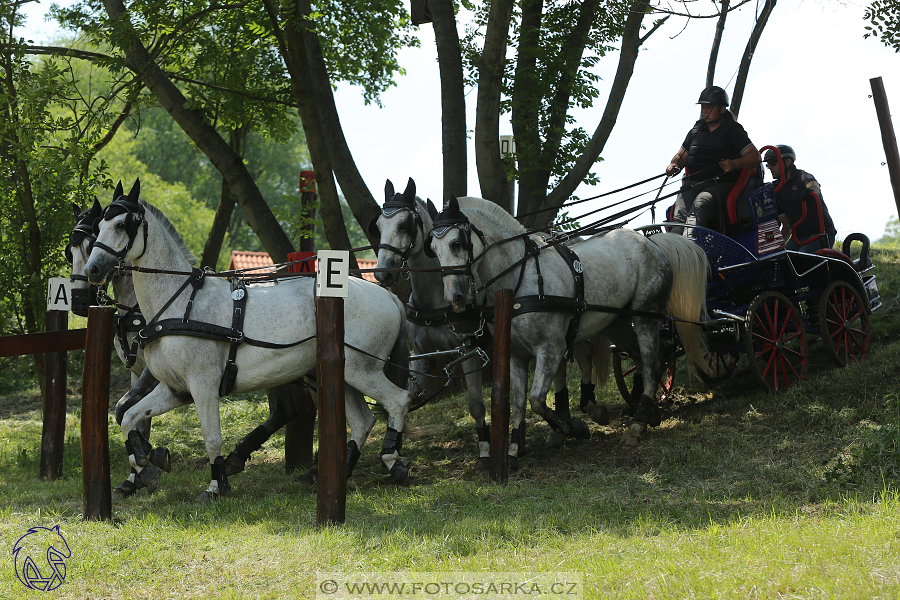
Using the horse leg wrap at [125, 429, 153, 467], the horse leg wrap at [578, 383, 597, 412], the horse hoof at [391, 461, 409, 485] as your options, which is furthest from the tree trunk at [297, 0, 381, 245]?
the horse leg wrap at [125, 429, 153, 467]

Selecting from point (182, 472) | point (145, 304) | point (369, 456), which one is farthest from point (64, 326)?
point (369, 456)

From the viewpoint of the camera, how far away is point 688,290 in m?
7.84

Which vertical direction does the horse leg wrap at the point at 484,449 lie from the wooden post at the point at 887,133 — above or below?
below

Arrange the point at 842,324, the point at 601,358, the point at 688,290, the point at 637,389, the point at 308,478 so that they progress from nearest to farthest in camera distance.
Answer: the point at 308,478, the point at 688,290, the point at 842,324, the point at 601,358, the point at 637,389

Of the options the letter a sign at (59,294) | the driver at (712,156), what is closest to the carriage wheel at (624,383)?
the driver at (712,156)

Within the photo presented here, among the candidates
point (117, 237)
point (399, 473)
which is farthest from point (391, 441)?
point (117, 237)

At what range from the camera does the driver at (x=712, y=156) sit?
331 inches

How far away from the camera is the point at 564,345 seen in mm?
7113

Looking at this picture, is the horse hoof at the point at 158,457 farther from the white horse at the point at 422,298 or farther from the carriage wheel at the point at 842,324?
the carriage wheel at the point at 842,324

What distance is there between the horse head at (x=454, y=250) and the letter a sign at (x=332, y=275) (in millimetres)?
1461

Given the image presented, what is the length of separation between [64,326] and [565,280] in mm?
5094

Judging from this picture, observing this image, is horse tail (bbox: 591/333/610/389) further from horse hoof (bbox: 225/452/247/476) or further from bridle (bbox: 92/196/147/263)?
bridle (bbox: 92/196/147/263)

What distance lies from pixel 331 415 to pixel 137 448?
6.36ft

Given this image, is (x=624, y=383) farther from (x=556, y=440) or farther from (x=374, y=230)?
(x=374, y=230)
